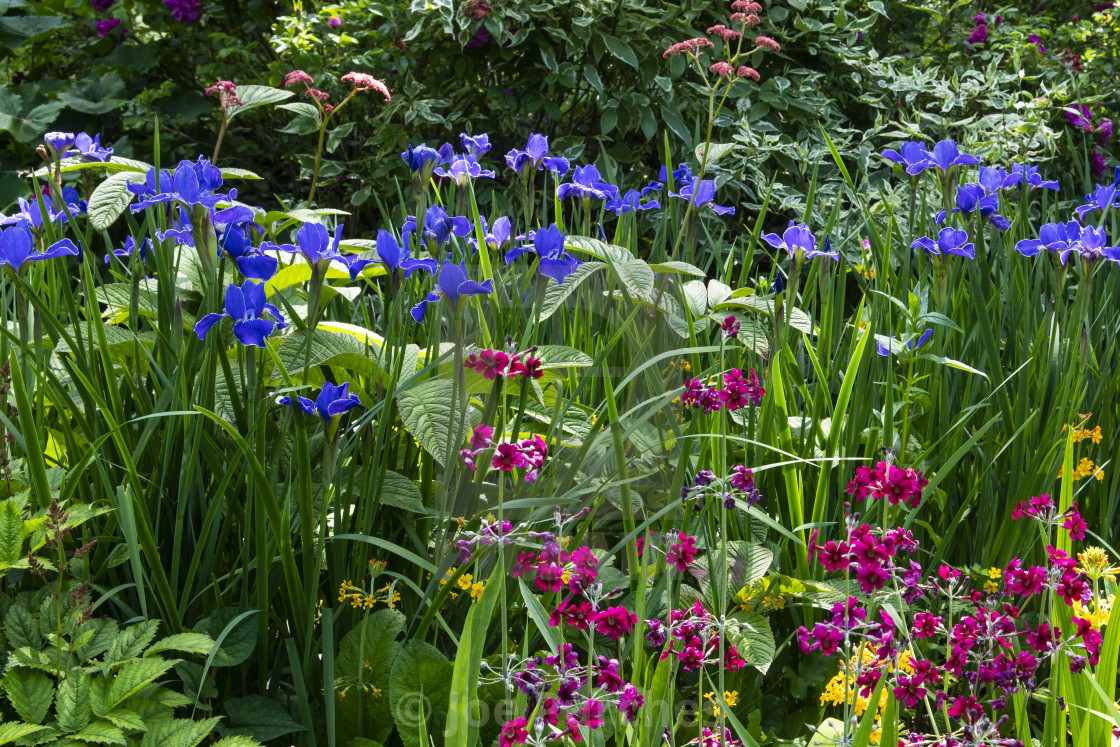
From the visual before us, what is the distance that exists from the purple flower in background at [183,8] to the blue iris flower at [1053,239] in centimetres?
461

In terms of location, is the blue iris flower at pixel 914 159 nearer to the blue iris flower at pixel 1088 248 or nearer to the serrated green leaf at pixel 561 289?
the blue iris flower at pixel 1088 248

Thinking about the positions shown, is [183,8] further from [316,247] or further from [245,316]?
[245,316]

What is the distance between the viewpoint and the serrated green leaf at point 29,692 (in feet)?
3.38

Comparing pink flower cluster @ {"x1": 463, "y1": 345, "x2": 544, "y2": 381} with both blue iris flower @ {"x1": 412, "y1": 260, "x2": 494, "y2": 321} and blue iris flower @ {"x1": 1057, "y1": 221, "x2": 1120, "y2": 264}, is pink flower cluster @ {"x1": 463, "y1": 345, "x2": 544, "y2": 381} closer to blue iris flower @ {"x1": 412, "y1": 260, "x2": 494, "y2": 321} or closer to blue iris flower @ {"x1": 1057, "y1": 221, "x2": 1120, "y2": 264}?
blue iris flower @ {"x1": 412, "y1": 260, "x2": 494, "y2": 321}


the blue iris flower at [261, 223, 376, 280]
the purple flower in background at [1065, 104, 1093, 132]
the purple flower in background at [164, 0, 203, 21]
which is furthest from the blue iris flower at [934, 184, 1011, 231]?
the purple flower in background at [164, 0, 203, 21]

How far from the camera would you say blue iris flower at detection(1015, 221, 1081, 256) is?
1862 mm

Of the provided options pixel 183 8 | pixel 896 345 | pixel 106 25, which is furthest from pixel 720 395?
pixel 106 25

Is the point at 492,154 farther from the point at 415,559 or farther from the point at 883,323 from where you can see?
the point at 415,559

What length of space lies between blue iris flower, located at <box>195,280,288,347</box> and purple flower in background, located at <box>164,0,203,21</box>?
14.5 ft

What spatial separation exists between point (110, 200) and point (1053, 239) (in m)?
1.93

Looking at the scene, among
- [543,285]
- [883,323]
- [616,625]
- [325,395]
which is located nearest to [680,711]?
[616,625]

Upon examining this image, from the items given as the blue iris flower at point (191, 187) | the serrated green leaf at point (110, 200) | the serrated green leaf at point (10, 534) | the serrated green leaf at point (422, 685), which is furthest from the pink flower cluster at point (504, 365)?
the serrated green leaf at point (110, 200)

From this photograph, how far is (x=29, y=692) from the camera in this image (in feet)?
3.47

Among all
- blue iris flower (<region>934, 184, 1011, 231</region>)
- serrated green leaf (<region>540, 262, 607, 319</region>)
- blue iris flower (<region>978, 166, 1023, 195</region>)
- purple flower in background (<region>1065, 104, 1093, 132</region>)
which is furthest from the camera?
purple flower in background (<region>1065, 104, 1093, 132</region>)
